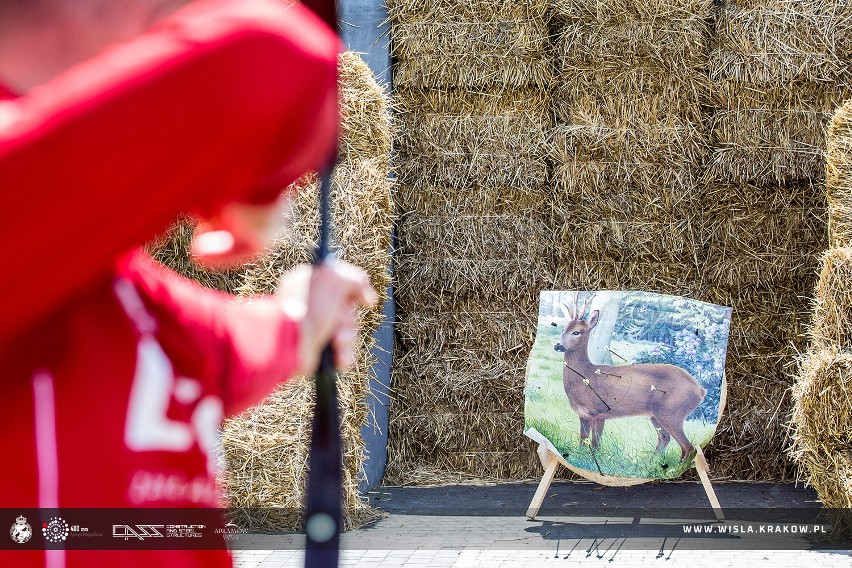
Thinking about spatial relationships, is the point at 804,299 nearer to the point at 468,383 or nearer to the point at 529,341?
the point at 529,341

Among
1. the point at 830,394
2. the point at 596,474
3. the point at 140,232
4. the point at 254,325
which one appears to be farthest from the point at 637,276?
the point at 140,232

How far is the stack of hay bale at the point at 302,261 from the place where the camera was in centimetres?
325

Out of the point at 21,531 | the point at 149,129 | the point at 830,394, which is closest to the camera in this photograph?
the point at 149,129

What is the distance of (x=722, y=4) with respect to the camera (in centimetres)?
448

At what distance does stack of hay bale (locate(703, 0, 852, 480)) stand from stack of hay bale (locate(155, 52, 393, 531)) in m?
1.80

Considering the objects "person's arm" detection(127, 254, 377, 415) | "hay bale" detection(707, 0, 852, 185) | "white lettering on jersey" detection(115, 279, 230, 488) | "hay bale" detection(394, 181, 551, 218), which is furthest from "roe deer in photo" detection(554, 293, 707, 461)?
"white lettering on jersey" detection(115, 279, 230, 488)

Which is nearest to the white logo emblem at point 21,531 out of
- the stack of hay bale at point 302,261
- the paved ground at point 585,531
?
the paved ground at point 585,531

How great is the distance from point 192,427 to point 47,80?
0.74ft

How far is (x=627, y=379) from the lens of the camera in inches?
143

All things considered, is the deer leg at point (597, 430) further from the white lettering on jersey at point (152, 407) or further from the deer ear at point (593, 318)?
the white lettering on jersey at point (152, 407)

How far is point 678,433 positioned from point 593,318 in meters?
0.58

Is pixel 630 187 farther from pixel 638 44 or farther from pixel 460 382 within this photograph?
pixel 460 382

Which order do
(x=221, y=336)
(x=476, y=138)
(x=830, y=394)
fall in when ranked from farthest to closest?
(x=476, y=138) < (x=830, y=394) < (x=221, y=336)

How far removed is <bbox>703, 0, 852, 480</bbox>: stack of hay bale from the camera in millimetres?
4320
